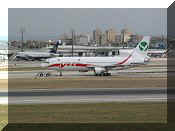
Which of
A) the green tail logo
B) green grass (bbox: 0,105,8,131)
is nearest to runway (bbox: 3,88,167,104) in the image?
green grass (bbox: 0,105,8,131)

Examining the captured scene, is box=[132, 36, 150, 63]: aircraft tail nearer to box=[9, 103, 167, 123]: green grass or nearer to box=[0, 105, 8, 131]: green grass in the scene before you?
box=[9, 103, 167, 123]: green grass

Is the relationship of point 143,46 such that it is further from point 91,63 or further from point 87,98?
point 87,98

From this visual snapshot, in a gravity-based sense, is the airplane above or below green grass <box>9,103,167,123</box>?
above

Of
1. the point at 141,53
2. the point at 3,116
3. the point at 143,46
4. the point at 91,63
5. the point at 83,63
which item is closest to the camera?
the point at 3,116

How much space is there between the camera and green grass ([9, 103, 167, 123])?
20027 mm

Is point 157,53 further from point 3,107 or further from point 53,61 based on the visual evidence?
point 3,107

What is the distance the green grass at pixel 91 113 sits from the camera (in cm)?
2003

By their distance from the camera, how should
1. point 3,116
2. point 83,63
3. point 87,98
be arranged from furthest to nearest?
point 83,63, point 87,98, point 3,116

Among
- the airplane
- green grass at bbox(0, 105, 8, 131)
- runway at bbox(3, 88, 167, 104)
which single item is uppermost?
the airplane

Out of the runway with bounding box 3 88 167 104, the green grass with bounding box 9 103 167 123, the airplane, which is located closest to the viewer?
the green grass with bounding box 9 103 167 123

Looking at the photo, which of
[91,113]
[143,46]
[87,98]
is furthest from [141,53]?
[91,113]

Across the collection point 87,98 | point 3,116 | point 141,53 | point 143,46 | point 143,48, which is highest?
point 143,46

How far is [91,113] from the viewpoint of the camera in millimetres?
22297
